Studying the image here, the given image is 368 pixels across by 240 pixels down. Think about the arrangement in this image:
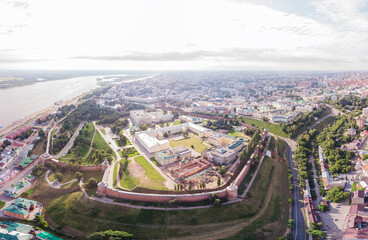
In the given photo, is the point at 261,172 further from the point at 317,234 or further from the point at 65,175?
the point at 65,175

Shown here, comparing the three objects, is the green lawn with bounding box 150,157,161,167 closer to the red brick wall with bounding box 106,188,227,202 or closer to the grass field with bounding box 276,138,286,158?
the red brick wall with bounding box 106,188,227,202

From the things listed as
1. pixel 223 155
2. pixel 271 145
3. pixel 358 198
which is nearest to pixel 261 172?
pixel 223 155

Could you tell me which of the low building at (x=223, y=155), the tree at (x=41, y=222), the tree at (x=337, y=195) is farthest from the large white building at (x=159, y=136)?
the tree at (x=337, y=195)

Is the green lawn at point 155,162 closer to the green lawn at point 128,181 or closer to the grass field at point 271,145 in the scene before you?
the green lawn at point 128,181

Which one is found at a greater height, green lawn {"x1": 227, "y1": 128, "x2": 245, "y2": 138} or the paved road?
green lawn {"x1": 227, "y1": 128, "x2": 245, "y2": 138}

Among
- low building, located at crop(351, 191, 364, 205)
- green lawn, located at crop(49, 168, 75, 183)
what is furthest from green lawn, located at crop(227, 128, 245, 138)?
green lawn, located at crop(49, 168, 75, 183)
